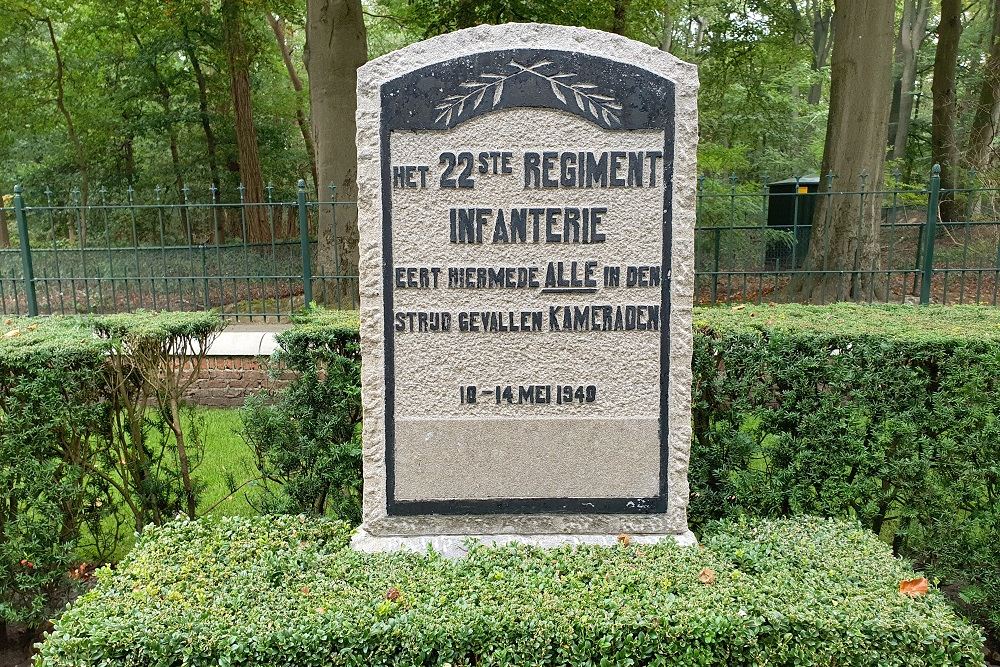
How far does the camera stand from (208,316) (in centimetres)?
468

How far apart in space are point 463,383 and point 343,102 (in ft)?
28.0

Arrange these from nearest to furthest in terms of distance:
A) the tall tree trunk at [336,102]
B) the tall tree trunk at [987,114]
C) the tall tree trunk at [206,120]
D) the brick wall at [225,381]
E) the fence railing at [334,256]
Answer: the brick wall at [225,381], the fence railing at [334,256], the tall tree trunk at [336,102], the tall tree trunk at [987,114], the tall tree trunk at [206,120]

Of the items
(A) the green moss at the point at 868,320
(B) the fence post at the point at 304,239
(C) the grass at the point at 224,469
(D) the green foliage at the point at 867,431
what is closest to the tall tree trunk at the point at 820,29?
(B) the fence post at the point at 304,239

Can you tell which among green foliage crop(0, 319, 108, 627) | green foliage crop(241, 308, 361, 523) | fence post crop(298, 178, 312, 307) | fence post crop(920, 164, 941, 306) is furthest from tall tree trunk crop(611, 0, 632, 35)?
green foliage crop(0, 319, 108, 627)

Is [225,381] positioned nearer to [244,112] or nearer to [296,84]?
[244,112]

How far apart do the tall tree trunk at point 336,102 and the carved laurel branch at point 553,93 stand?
7649 mm

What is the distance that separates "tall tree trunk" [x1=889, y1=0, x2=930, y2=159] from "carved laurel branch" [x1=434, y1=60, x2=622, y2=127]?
19762mm

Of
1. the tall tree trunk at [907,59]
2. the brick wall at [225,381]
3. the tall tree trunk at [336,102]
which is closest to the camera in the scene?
the brick wall at [225,381]

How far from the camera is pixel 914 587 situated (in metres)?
2.93

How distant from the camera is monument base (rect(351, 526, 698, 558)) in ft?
11.2

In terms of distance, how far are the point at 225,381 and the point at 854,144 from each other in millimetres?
8101

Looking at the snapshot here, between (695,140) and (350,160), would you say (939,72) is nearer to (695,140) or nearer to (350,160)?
(350,160)

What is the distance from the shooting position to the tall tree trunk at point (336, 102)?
428 inches

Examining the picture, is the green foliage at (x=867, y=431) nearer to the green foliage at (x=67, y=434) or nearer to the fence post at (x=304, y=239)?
the green foliage at (x=67, y=434)
